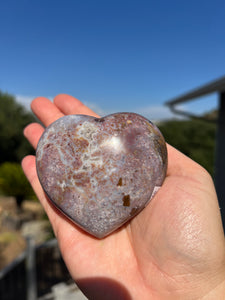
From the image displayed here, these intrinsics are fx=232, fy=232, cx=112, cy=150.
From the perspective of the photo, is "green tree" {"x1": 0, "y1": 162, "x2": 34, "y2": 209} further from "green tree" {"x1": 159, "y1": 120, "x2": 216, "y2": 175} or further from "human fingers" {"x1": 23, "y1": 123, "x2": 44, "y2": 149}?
"green tree" {"x1": 159, "y1": 120, "x2": 216, "y2": 175}

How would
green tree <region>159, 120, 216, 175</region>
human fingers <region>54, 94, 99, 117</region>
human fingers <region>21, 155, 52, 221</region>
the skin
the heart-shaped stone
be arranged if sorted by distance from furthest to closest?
green tree <region>159, 120, 216, 175</region>
human fingers <region>54, 94, 99, 117</region>
human fingers <region>21, 155, 52, 221</region>
the heart-shaped stone
the skin

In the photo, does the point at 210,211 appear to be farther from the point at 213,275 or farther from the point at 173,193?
the point at 213,275

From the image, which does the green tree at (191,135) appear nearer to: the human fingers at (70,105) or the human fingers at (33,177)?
the human fingers at (70,105)

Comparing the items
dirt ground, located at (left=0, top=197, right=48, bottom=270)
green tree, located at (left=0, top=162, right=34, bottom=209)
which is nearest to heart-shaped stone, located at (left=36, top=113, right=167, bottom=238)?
dirt ground, located at (left=0, top=197, right=48, bottom=270)

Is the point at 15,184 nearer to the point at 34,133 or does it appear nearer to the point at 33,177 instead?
the point at 34,133

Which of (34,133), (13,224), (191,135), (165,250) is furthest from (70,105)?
(191,135)

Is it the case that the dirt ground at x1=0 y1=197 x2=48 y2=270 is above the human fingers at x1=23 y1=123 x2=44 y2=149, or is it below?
below

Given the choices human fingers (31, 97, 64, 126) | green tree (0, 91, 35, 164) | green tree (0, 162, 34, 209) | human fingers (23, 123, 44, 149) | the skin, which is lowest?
green tree (0, 91, 35, 164)

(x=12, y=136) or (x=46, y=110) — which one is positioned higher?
(x=46, y=110)
